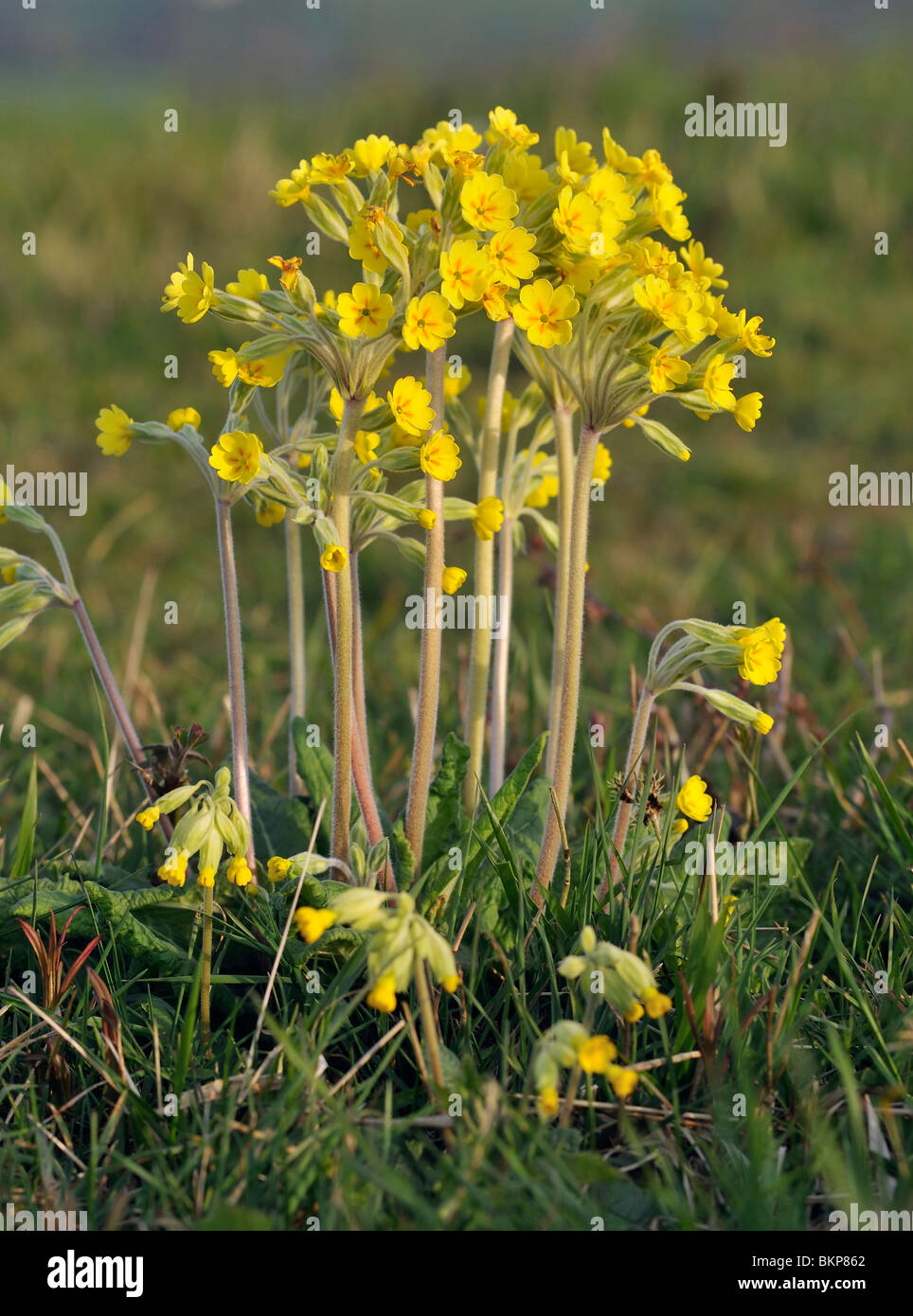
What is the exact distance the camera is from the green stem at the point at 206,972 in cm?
196

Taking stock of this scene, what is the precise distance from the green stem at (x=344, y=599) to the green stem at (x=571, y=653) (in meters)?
0.36

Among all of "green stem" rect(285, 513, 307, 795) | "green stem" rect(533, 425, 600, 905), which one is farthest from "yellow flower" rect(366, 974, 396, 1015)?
"green stem" rect(285, 513, 307, 795)

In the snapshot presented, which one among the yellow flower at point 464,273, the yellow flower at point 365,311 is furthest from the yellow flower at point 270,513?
the yellow flower at point 464,273

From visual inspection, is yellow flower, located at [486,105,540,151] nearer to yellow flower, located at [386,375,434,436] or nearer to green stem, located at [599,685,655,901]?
yellow flower, located at [386,375,434,436]

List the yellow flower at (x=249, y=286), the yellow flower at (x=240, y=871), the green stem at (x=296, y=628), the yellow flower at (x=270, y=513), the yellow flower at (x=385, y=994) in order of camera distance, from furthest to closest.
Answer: the green stem at (x=296, y=628)
the yellow flower at (x=270, y=513)
the yellow flower at (x=249, y=286)
the yellow flower at (x=240, y=871)
the yellow flower at (x=385, y=994)

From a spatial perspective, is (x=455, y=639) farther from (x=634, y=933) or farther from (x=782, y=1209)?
(x=782, y=1209)

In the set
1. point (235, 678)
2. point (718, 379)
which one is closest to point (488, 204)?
point (718, 379)

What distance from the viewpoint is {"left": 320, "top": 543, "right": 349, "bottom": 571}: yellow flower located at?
6.17 feet

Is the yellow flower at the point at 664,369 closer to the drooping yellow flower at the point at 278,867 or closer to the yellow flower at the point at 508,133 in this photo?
the yellow flower at the point at 508,133

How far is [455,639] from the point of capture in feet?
13.9

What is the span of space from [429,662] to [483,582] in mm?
272

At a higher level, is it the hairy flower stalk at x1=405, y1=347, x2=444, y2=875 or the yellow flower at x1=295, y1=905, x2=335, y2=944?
the hairy flower stalk at x1=405, y1=347, x2=444, y2=875

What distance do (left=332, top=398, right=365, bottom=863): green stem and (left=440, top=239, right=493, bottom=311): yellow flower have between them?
0.25 meters
